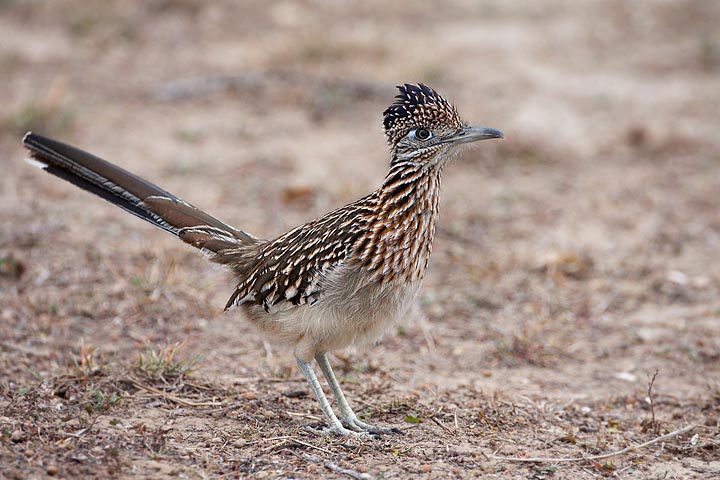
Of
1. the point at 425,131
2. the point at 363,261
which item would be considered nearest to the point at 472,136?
the point at 425,131

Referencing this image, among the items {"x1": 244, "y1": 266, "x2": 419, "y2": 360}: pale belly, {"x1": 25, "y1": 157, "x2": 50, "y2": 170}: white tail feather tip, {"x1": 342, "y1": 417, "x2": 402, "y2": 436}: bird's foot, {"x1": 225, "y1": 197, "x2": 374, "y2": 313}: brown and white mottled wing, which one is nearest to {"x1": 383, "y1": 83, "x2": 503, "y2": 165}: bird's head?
{"x1": 225, "y1": 197, "x2": 374, "y2": 313}: brown and white mottled wing

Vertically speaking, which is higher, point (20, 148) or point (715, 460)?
point (20, 148)

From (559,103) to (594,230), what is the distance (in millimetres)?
3043

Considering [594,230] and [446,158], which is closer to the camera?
[446,158]

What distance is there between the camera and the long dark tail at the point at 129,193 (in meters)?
4.98

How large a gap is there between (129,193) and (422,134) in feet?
5.73

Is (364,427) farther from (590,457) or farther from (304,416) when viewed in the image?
(590,457)

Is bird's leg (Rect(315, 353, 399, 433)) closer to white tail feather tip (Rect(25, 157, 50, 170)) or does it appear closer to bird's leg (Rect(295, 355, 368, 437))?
bird's leg (Rect(295, 355, 368, 437))

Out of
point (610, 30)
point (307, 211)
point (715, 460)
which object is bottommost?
point (715, 460)

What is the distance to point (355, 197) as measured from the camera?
8008mm

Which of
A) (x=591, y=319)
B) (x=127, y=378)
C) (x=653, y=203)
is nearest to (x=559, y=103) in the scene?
(x=653, y=203)

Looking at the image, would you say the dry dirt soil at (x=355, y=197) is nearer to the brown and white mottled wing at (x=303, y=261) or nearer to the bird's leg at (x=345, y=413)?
the bird's leg at (x=345, y=413)

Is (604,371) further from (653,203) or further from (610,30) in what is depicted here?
(610,30)

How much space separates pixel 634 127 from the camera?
9578 millimetres
